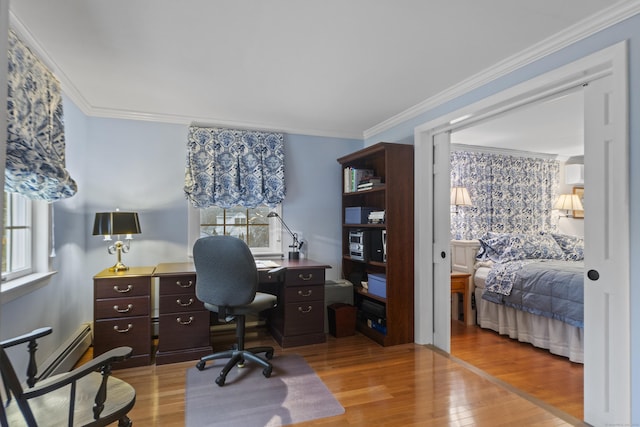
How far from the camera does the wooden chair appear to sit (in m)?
1.18

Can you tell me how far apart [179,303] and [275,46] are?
2.18 meters

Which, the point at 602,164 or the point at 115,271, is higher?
the point at 602,164

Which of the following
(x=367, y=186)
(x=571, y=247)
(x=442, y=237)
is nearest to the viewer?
(x=442, y=237)

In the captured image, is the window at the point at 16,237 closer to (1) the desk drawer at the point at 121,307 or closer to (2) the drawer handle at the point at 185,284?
(1) the desk drawer at the point at 121,307

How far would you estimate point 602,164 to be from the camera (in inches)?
75.9

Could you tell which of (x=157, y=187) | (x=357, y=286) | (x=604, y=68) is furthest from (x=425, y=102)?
(x=157, y=187)

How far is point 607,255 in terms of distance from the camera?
1.91 m

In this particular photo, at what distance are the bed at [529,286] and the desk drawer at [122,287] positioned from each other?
3.49m

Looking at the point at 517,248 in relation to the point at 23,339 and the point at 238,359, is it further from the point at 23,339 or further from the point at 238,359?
the point at 23,339

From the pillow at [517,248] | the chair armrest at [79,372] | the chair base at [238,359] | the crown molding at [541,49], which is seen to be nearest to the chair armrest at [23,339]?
the chair armrest at [79,372]

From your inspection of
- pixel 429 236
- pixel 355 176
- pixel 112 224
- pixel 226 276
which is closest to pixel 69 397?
pixel 226 276

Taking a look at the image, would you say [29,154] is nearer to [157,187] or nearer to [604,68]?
[157,187]

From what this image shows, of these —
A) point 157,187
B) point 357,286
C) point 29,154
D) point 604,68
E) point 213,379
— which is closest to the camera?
point 29,154

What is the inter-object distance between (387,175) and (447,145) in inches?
24.9
